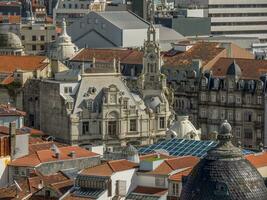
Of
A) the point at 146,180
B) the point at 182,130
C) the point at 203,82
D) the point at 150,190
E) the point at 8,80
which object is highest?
the point at 8,80

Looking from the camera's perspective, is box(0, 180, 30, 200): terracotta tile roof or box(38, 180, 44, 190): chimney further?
box(38, 180, 44, 190): chimney

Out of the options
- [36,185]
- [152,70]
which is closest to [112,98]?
[152,70]

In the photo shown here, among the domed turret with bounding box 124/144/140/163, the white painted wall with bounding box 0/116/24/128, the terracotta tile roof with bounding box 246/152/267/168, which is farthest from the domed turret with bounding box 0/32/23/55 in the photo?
the terracotta tile roof with bounding box 246/152/267/168

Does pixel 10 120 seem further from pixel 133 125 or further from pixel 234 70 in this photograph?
pixel 234 70

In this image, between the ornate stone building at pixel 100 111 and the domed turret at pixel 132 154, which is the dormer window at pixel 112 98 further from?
the domed turret at pixel 132 154

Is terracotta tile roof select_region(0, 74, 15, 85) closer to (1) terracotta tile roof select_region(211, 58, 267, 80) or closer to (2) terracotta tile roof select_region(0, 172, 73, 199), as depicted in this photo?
(1) terracotta tile roof select_region(211, 58, 267, 80)

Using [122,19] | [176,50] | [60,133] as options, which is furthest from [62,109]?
[122,19]
